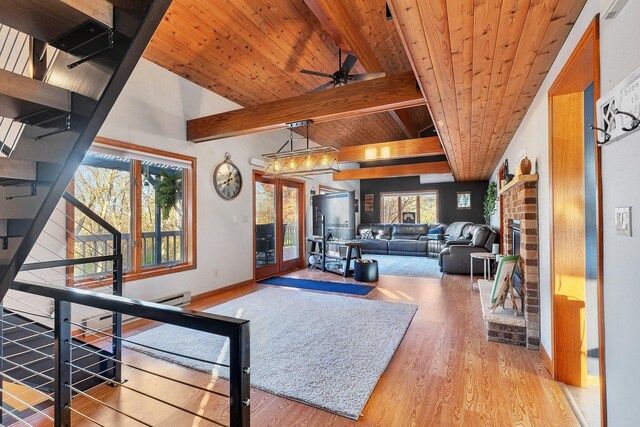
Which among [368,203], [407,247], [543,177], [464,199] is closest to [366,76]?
[543,177]

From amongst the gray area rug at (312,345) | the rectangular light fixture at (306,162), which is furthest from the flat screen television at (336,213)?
the gray area rug at (312,345)

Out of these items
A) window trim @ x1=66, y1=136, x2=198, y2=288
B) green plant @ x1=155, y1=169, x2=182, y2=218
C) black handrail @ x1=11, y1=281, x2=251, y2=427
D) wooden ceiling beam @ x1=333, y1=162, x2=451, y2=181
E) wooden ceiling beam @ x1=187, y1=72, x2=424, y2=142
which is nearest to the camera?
black handrail @ x1=11, y1=281, x2=251, y2=427

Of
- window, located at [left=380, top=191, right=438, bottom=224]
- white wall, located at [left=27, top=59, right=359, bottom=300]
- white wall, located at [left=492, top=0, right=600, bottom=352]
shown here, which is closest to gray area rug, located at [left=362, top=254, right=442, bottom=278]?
window, located at [left=380, top=191, right=438, bottom=224]

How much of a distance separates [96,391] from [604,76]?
3349 millimetres

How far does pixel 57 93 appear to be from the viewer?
0.99 metres

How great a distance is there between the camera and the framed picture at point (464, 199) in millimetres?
9414

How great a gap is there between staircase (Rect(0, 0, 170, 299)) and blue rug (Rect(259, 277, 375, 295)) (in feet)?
13.1

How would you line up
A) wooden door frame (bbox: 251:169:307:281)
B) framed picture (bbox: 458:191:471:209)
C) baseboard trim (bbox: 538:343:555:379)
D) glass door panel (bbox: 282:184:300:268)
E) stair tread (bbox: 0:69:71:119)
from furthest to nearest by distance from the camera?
framed picture (bbox: 458:191:471:209), glass door panel (bbox: 282:184:300:268), wooden door frame (bbox: 251:169:307:281), baseboard trim (bbox: 538:343:555:379), stair tread (bbox: 0:69:71:119)

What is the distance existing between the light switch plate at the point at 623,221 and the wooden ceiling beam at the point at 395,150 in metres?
3.95

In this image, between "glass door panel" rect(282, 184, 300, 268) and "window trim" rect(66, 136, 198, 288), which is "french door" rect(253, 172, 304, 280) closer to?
"glass door panel" rect(282, 184, 300, 268)

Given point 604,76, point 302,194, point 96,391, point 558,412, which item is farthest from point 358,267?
point 604,76

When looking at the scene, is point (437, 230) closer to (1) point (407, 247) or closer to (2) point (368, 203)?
(1) point (407, 247)

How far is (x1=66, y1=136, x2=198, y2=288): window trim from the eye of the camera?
3027 millimetres

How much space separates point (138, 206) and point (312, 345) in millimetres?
2611
